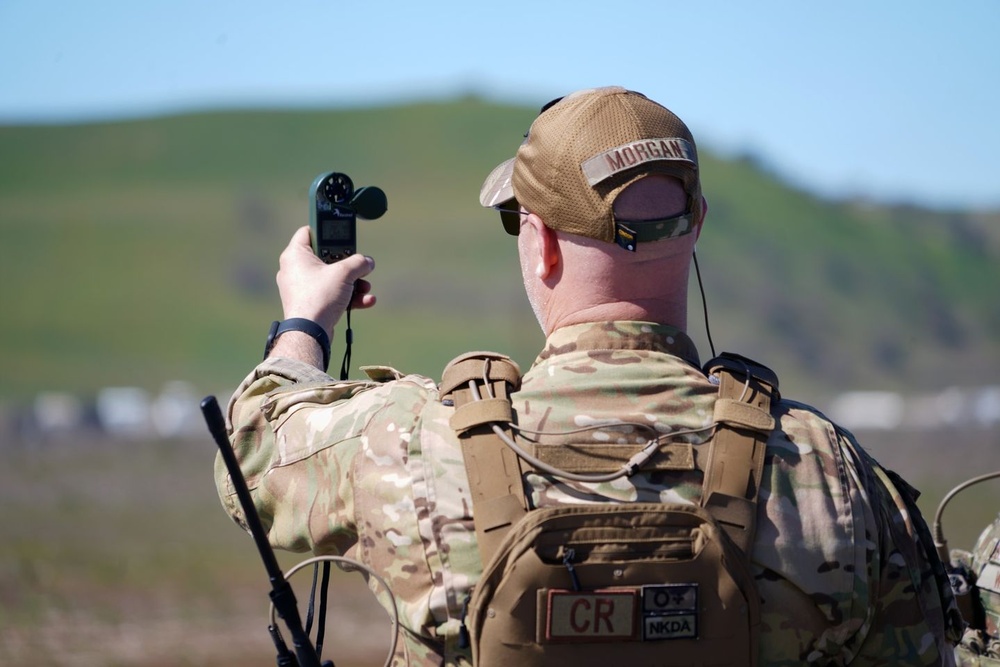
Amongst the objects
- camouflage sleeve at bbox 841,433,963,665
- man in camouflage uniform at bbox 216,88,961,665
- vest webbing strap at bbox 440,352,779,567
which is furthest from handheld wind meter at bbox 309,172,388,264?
camouflage sleeve at bbox 841,433,963,665

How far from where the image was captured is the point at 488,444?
2.51 metres

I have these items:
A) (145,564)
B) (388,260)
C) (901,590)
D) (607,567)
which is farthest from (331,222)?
(388,260)

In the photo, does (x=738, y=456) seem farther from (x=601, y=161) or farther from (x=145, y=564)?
(x=145, y=564)

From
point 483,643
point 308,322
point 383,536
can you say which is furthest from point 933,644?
point 308,322

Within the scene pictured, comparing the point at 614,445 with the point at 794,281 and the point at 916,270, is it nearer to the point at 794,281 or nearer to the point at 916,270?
the point at 794,281

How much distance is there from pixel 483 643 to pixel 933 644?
0.95 meters

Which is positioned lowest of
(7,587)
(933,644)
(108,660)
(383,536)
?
(933,644)

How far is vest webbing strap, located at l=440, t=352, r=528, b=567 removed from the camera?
2461 mm

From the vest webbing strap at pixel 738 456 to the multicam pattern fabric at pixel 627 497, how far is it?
0.12 feet

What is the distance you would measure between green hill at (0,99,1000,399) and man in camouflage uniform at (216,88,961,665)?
192 ft

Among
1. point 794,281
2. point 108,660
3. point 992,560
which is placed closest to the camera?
point 992,560

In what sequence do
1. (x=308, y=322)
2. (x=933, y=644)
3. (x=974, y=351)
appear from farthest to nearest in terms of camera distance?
(x=974, y=351)
(x=308, y=322)
(x=933, y=644)

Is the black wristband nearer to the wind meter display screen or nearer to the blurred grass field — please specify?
the wind meter display screen

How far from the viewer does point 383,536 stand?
8.41 feet
